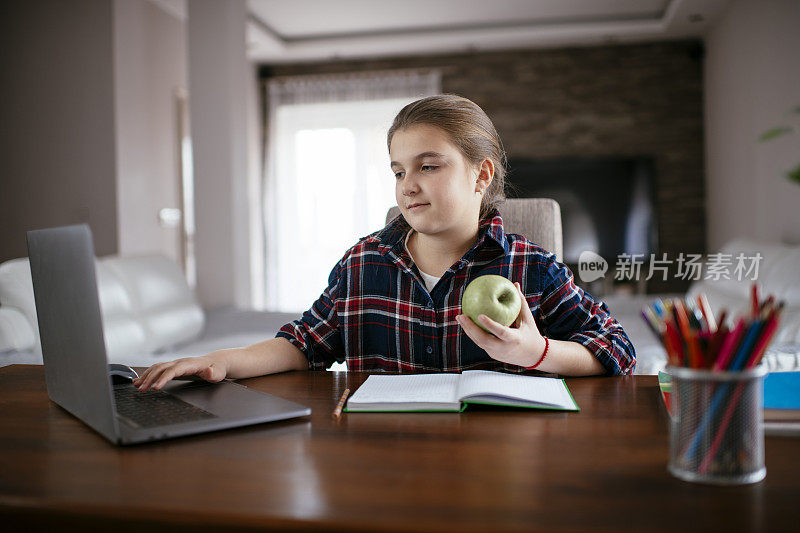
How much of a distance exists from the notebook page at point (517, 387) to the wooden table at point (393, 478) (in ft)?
0.09

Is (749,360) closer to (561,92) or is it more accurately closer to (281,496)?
(281,496)

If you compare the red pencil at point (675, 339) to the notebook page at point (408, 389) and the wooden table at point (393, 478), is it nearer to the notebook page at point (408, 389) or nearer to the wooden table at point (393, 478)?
the wooden table at point (393, 478)

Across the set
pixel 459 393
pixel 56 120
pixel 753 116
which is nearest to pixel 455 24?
pixel 753 116

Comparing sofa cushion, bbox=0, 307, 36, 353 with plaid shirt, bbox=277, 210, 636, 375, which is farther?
sofa cushion, bbox=0, 307, 36, 353

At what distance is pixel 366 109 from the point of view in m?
5.94

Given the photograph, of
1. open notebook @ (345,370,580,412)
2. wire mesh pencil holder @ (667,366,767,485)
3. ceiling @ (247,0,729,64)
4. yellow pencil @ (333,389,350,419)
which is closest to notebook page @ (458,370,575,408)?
open notebook @ (345,370,580,412)

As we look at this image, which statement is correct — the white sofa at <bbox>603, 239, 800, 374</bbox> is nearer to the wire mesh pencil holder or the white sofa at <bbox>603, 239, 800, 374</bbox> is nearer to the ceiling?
the wire mesh pencil holder

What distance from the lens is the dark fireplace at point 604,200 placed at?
543cm

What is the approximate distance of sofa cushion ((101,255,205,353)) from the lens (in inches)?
109

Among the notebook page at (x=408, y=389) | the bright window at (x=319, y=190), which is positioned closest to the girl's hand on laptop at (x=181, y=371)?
the notebook page at (x=408, y=389)

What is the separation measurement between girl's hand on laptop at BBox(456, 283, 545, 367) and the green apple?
18 millimetres

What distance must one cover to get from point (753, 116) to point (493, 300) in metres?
3.81

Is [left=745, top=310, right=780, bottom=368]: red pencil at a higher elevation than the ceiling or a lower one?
lower

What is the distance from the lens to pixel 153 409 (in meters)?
0.92
